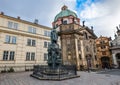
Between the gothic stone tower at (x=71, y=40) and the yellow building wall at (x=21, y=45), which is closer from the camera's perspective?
the yellow building wall at (x=21, y=45)

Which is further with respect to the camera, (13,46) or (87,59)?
(87,59)

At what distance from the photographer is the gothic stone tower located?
95.3 feet

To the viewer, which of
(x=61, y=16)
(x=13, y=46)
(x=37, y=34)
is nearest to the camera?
(x=13, y=46)

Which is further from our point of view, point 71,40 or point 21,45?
point 71,40

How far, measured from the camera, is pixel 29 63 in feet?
79.1

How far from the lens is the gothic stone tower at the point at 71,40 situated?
95.3ft

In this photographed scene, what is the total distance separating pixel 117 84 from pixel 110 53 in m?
36.5

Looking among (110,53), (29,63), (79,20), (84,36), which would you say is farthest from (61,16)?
(110,53)

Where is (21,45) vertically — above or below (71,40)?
below

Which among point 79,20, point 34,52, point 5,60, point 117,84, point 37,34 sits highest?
point 79,20

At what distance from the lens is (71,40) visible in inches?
1195

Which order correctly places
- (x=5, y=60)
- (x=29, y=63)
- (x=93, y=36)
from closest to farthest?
(x=5, y=60), (x=29, y=63), (x=93, y=36)

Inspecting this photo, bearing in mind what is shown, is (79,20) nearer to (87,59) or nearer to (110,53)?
(87,59)

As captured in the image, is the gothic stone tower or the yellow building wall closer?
the yellow building wall
